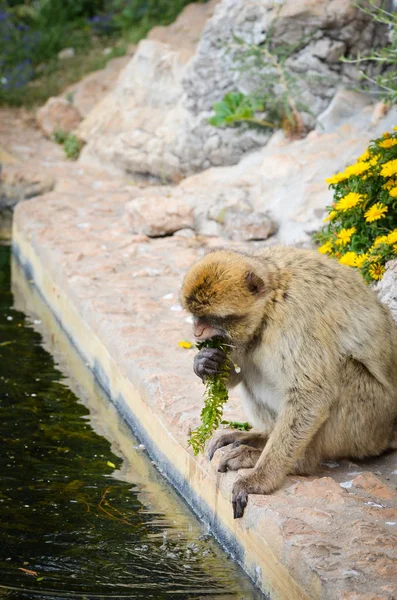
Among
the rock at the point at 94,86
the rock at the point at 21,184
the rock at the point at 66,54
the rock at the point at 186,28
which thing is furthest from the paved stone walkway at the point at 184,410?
the rock at the point at 66,54

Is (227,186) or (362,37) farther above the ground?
(362,37)

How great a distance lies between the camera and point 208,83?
11523 millimetres

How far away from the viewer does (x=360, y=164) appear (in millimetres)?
6469

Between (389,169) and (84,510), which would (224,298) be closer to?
(84,510)

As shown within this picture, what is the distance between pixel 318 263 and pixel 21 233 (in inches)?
265

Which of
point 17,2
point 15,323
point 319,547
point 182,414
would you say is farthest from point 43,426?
point 17,2

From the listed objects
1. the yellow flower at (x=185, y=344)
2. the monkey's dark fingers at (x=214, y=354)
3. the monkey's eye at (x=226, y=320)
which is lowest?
the yellow flower at (x=185, y=344)

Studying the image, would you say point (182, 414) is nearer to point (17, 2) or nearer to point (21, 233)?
point (21, 233)

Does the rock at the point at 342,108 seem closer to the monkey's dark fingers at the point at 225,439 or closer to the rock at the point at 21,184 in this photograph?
the rock at the point at 21,184

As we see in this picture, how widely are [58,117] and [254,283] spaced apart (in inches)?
451

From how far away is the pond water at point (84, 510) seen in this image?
14.2ft

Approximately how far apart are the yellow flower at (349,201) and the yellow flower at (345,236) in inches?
5.8

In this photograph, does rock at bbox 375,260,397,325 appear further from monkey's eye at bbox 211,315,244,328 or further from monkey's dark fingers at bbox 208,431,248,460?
monkey's eye at bbox 211,315,244,328

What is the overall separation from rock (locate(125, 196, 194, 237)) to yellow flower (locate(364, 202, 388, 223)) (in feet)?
12.2
